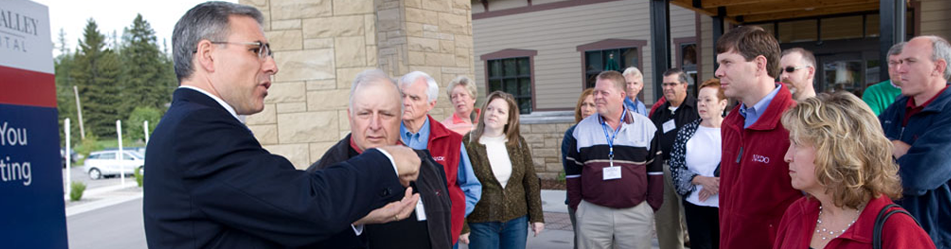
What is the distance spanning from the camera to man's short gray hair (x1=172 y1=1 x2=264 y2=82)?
4.99 feet

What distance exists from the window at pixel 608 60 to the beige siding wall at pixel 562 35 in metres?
0.19

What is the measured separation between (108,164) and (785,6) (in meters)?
30.0

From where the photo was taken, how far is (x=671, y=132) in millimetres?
5316

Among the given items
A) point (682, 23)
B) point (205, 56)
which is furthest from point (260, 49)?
point (682, 23)

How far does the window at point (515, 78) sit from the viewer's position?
14461 millimetres

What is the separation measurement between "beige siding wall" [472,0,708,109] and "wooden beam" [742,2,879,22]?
5.24ft

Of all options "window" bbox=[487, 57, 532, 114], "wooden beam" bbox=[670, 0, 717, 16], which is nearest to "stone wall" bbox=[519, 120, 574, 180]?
"wooden beam" bbox=[670, 0, 717, 16]

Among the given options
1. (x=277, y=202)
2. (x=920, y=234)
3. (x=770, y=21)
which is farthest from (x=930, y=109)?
(x=770, y=21)

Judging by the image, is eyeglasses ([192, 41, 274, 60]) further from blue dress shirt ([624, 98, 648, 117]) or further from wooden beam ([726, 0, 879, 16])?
wooden beam ([726, 0, 879, 16])

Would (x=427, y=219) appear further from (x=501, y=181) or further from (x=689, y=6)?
(x=689, y=6)

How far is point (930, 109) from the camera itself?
266cm

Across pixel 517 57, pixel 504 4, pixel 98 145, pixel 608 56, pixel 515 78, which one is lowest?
pixel 98 145

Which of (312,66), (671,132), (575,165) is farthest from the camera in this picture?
(671,132)

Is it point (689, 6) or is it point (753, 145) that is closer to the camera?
point (753, 145)
